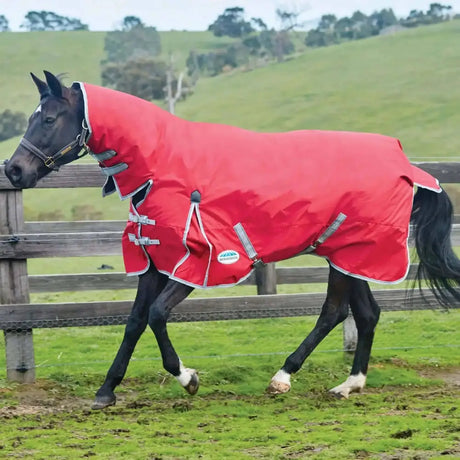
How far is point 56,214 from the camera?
35.9 m

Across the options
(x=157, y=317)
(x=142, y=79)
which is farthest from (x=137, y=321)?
(x=142, y=79)

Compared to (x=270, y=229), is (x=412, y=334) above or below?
below

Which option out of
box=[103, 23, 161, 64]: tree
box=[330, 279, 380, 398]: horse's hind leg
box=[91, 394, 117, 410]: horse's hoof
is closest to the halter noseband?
box=[91, 394, 117, 410]: horse's hoof

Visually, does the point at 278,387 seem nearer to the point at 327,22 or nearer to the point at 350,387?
the point at 350,387

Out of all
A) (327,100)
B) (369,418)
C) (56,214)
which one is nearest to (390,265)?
(369,418)

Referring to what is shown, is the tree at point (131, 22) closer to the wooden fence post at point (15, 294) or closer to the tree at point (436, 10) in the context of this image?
the tree at point (436, 10)

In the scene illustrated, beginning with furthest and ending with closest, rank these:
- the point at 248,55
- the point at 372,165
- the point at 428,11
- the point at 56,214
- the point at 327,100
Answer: the point at 428,11 → the point at 248,55 → the point at 327,100 → the point at 56,214 → the point at 372,165

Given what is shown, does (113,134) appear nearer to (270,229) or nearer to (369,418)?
(270,229)

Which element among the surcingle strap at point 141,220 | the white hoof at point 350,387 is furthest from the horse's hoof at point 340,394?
the surcingle strap at point 141,220

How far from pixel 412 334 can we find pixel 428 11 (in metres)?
79.9

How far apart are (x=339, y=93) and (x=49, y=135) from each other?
49.9 m

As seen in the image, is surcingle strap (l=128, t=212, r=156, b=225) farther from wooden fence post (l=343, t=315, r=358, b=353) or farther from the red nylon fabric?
wooden fence post (l=343, t=315, r=358, b=353)

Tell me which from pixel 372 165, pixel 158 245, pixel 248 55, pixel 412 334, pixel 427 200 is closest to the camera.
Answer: pixel 158 245

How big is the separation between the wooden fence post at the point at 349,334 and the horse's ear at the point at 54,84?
3.14 metres
